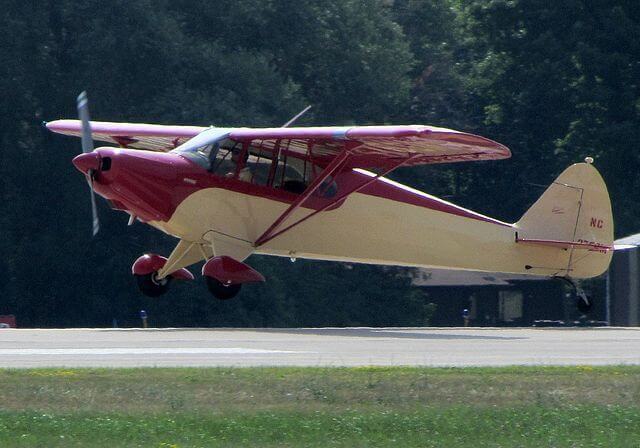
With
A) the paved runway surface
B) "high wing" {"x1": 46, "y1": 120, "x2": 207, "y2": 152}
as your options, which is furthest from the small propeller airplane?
the paved runway surface

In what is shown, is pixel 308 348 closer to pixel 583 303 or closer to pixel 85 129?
pixel 85 129

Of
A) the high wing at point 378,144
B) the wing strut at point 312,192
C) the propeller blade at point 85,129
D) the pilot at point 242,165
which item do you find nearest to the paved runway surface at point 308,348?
the wing strut at point 312,192

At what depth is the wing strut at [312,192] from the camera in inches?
727

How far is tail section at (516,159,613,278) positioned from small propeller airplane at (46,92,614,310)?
2 centimetres

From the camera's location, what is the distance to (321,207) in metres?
19.0

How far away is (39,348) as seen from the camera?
567 inches

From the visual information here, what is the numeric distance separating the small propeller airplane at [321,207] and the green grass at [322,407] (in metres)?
5.61

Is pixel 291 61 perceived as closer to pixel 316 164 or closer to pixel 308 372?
pixel 316 164

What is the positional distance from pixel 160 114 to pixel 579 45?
14.3 meters

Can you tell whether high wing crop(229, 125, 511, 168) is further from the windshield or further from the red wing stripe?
the red wing stripe

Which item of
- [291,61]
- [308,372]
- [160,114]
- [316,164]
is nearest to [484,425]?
[308,372]

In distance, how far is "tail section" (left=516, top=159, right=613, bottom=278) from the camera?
786 inches

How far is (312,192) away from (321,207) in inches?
15.3

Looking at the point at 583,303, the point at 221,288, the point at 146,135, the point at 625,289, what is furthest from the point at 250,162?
the point at 625,289
